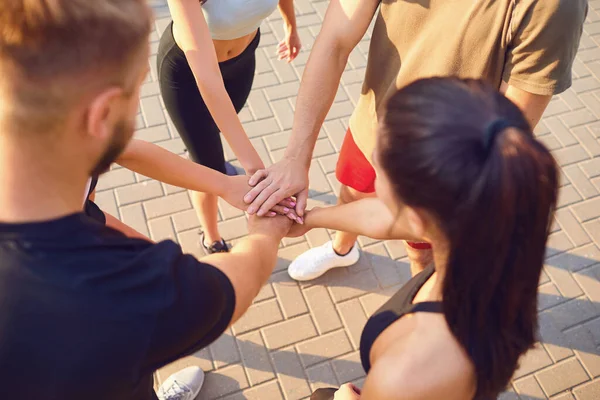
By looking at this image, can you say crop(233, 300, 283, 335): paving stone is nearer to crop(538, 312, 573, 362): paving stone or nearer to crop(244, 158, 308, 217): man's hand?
crop(244, 158, 308, 217): man's hand

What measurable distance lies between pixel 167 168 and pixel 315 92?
30.3 inches

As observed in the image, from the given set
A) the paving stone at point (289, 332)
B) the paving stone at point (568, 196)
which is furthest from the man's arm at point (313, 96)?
the paving stone at point (568, 196)

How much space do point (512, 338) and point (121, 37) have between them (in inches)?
49.9

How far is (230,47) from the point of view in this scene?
250 cm

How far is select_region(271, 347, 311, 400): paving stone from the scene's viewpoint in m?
2.90

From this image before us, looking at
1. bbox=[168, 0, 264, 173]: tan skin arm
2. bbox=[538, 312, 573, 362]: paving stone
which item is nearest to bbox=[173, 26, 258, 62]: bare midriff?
bbox=[168, 0, 264, 173]: tan skin arm

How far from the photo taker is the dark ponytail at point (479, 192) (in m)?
1.14

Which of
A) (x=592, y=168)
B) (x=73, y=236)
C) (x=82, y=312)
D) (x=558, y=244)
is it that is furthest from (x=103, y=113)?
(x=592, y=168)

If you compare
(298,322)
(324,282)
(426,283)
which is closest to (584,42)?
(324,282)

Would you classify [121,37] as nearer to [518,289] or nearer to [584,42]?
[518,289]

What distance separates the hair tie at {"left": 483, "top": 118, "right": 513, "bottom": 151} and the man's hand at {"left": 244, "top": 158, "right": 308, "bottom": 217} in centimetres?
126

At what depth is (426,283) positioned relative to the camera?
66.5 inches

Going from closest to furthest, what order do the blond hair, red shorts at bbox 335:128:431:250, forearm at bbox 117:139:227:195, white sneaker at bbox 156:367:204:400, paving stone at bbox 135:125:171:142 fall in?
the blond hair < forearm at bbox 117:139:227:195 < red shorts at bbox 335:128:431:250 < white sneaker at bbox 156:367:204:400 < paving stone at bbox 135:125:171:142

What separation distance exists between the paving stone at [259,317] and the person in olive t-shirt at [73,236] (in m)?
1.94
